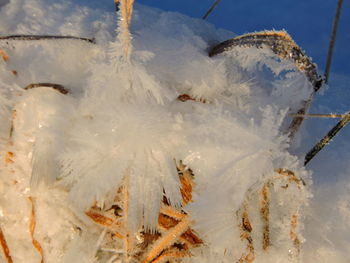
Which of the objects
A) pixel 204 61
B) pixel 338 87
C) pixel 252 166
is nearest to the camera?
pixel 252 166

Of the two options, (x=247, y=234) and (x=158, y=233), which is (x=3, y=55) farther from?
(x=247, y=234)

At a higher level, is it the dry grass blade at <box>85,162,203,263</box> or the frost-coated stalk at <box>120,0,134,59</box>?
the frost-coated stalk at <box>120,0,134,59</box>

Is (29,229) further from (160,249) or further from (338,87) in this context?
(338,87)

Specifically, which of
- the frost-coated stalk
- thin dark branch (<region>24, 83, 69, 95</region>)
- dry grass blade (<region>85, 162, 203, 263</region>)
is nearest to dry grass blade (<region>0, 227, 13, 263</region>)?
dry grass blade (<region>85, 162, 203, 263</region>)

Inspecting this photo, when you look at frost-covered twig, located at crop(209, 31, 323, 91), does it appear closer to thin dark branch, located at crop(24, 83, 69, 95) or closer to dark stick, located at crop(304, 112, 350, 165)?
dark stick, located at crop(304, 112, 350, 165)

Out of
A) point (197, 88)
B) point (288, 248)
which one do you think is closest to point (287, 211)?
point (288, 248)

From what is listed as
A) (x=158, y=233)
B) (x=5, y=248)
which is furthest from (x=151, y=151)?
(x=5, y=248)
